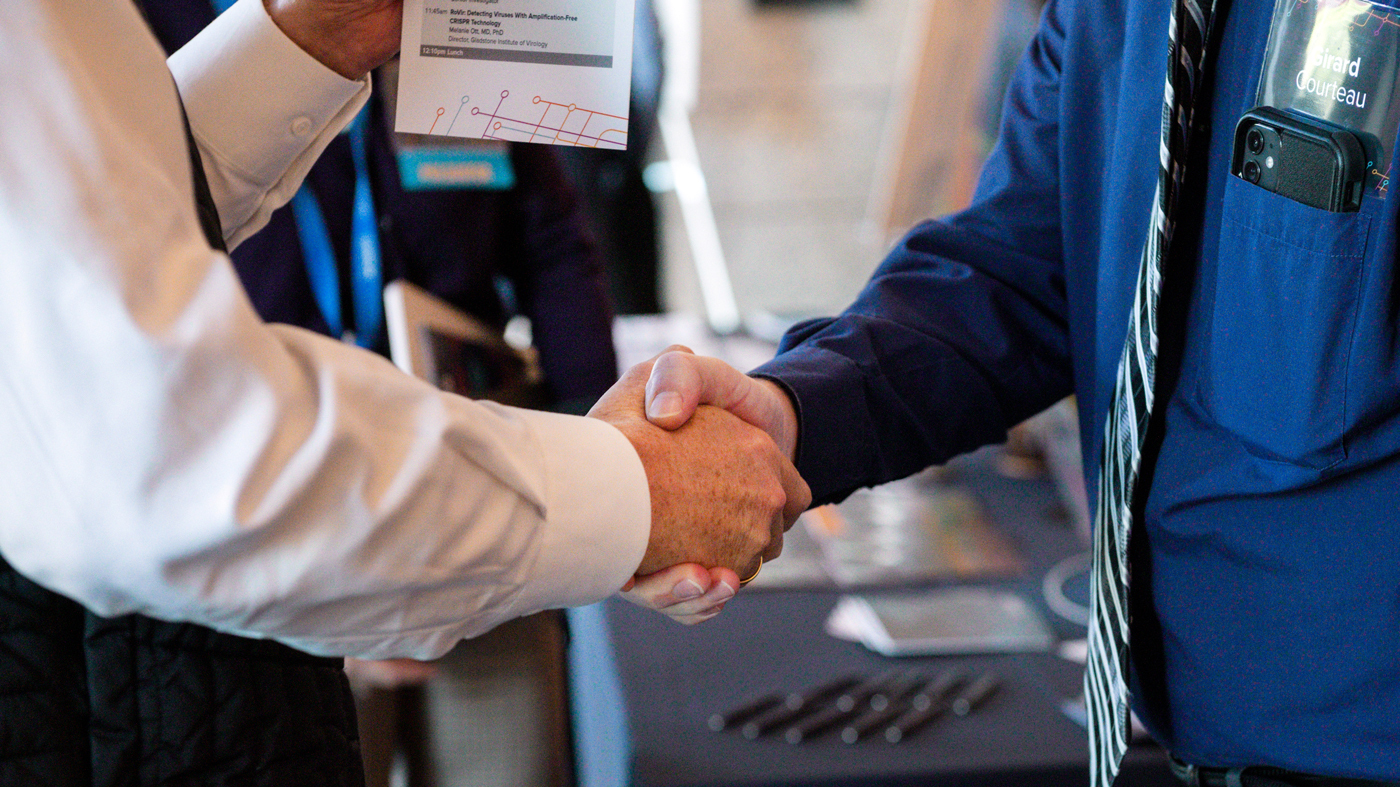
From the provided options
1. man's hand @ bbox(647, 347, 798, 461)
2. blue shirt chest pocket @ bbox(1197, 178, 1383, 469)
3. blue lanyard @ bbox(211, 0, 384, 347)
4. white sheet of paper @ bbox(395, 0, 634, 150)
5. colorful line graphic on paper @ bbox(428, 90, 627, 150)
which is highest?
white sheet of paper @ bbox(395, 0, 634, 150)

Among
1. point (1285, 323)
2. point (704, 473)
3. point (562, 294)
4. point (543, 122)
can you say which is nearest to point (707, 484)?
point (704, 473)

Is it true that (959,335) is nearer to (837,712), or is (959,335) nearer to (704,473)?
(704,473)

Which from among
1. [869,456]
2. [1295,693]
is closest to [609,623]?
[869,456]

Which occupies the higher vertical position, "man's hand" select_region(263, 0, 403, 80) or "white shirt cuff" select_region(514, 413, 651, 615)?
"man's hand" select_region(263, 0, 403, 80)

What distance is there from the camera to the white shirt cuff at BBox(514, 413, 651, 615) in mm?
605

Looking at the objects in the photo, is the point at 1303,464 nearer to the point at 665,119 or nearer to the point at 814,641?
the point at 814,641

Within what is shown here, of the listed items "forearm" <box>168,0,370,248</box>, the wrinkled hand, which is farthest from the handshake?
"forearm" <box>168,0,370,248</box>

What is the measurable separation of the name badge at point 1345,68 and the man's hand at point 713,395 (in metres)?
0.41

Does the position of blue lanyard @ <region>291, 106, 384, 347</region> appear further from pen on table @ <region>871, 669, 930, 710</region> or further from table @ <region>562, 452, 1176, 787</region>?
pen on table @ <region>871, 669, 930, 710</region>

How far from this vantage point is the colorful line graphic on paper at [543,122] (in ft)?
2.27

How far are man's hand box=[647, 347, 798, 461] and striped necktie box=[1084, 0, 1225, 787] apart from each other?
254mm

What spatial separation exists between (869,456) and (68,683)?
2.05 feet

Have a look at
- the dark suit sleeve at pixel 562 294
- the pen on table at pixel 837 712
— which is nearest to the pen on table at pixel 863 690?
the pen on table at pixel 837 712

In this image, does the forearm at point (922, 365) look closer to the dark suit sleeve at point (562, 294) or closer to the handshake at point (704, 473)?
the handshake at point (704, 473)
